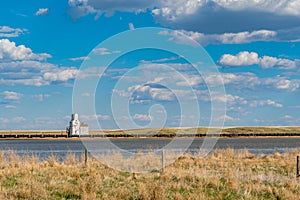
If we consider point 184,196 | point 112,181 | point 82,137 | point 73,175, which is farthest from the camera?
point 82,137

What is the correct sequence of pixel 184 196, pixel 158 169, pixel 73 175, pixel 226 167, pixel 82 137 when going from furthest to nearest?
1. pixel 82 137
2. pixel 226 167
3. pixel 158 169
4. pixel 73 175
5. pixel 184 196

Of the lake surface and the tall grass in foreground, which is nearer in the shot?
the tall grass in foreground

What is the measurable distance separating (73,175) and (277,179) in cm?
890

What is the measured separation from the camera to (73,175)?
23578mm

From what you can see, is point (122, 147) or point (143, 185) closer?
point (143, 185)

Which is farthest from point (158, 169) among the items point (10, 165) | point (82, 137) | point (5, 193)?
point (82, 137)

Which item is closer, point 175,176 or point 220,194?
point 220,194

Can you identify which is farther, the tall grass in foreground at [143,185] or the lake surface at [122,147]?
the lake surface at [122,147]

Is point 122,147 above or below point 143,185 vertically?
above

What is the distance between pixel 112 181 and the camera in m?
21.8

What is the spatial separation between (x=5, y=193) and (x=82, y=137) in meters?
119

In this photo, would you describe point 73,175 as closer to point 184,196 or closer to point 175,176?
point 175,176

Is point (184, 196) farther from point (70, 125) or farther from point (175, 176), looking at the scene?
point (70, 125)

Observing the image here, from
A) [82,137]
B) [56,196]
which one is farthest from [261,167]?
[82,137]
